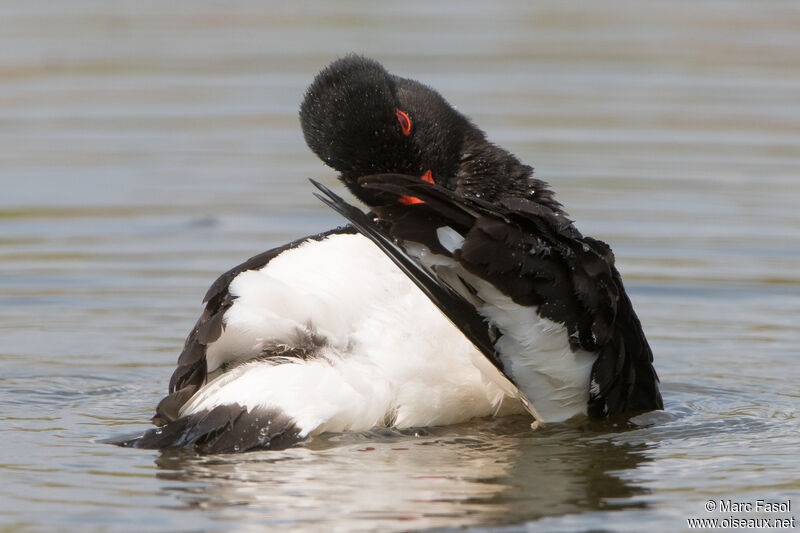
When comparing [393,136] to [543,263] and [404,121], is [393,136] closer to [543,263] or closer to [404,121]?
[404,121]

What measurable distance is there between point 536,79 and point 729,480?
26.7 ft

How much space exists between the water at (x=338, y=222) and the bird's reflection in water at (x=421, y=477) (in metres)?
0.01

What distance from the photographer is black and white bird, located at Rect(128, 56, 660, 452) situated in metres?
4.66

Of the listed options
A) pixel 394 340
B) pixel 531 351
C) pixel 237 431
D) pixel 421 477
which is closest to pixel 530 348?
pixel 531 351

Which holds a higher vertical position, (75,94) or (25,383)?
(75,94)

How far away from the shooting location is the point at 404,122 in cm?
574

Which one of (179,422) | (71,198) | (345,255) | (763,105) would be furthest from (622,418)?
(763,105)

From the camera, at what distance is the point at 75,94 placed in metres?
12.3

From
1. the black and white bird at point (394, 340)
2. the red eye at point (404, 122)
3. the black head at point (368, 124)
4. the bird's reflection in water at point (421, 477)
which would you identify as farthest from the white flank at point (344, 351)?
the red eye at point (404, 122)

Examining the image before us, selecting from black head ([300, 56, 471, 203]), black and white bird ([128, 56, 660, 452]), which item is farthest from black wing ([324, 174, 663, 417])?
black head ([300, 56, 471, 203])

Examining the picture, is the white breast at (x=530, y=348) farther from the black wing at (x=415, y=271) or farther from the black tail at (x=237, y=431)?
the black tail at (x=237, y=431)

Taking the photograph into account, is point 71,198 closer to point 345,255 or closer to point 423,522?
point 345,255

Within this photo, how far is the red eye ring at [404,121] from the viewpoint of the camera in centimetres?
572

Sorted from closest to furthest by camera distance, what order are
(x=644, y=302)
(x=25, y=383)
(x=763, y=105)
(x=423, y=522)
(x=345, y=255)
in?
(x=423, y=522) → (x=345, y=255) → (x=25, y=383) → (x=644, y=302) → (x=763, y=105)
